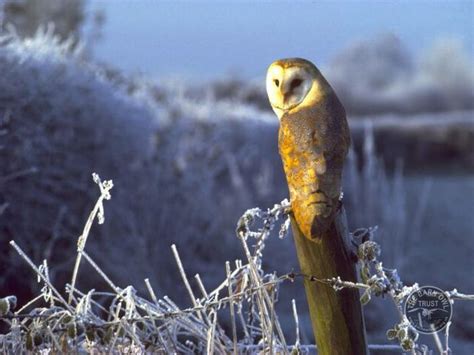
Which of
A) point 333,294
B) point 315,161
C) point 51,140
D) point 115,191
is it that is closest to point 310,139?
point 315,161

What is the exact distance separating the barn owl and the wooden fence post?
26 mm

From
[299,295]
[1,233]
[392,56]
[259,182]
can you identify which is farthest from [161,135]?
[392,56]

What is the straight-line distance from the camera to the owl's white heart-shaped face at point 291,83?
4.31 ft

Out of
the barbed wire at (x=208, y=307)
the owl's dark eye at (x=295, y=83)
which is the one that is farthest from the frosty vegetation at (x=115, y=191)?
the owl's dark eye at (x=295, y=83)

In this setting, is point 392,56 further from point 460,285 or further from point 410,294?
point 410,294

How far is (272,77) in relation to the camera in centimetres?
133

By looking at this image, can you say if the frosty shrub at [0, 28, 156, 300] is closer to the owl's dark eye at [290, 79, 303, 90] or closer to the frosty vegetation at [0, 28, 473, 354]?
the frosty vegetation at [0, 28, 473, 354]

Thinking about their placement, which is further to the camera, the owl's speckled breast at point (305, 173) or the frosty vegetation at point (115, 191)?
the frosty vegetation at point (115, 191)

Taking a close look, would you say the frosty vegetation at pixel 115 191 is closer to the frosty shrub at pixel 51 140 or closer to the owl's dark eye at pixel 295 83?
the frosty shrub at pixel 51 140

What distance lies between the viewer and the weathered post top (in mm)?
1291

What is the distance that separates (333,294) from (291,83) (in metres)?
0.33

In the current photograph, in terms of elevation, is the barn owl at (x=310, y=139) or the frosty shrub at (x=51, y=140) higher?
the barn owl at (x=310, y=139)

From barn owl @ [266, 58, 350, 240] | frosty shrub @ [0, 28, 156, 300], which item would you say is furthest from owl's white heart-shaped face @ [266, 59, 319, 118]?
frosty shrub @ [0, 28, 156, 300]

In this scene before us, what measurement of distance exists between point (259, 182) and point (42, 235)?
165 centimetres
